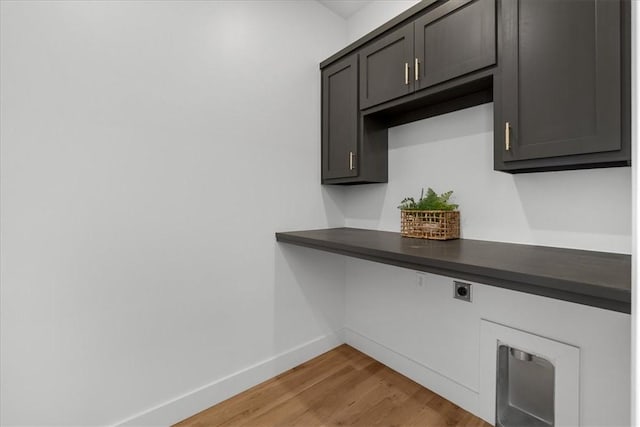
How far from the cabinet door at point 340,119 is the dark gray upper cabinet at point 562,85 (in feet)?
2.90

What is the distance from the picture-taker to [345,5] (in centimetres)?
223

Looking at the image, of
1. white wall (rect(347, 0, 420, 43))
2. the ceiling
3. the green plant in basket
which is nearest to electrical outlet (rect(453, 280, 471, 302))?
the green plant in basket

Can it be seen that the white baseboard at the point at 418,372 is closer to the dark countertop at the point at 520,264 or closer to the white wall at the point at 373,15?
the dark countertop at the point at 520,264

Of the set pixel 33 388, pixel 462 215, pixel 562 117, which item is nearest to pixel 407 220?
pixel 462 215

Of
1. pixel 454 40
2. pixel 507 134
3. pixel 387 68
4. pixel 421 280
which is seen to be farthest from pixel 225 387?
pixel 454 40

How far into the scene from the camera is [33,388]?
4.06 feet

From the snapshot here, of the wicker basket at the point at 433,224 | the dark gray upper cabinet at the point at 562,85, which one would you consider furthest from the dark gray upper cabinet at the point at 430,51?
the wicker basket at the point at 433,224

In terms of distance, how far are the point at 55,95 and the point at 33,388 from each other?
125 centimetres

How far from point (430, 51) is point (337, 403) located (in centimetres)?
201

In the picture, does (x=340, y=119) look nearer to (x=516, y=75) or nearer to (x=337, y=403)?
(x=516, y=75)

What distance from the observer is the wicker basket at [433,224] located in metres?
1.63

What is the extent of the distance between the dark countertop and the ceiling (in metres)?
1.81

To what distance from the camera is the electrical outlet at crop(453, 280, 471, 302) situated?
166 centimetres

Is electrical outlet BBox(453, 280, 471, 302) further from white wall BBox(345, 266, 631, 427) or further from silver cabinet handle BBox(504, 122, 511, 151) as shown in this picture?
silver cabinet handle BBox(504, 122, 511, 151)
